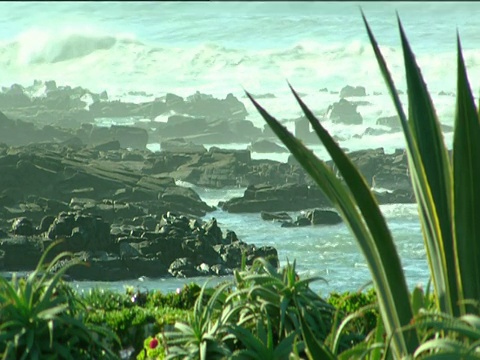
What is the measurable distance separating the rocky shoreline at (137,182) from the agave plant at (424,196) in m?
23.1

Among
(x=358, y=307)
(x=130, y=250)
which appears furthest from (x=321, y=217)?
(x=358, y=307)

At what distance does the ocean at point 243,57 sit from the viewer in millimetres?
44969

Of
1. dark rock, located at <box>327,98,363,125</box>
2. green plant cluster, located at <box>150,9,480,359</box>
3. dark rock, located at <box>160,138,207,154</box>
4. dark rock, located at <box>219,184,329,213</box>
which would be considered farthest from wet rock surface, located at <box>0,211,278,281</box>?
green plant cluster, located at <box>150,9,480,359</box>

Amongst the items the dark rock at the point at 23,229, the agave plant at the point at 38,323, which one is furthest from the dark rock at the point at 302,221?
the agave plant at the point at 38,323

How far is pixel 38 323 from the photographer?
3.09m

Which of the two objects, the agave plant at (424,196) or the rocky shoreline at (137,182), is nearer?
the agave plant at (424,196)

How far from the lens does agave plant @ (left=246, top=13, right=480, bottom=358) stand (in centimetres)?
228

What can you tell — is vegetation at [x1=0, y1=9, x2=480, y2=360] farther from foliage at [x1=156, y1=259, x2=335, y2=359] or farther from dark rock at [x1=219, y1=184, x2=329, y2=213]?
dark rock at [x1=219, y1=184, x2=329, y2=213]

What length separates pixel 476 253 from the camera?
7.89 feet

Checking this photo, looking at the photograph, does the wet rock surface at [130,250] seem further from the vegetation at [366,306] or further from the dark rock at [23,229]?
the vegetation at [366,306]

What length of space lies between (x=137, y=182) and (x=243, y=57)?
11895 millimetres

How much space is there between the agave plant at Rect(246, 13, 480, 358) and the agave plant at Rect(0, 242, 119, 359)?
0.98m

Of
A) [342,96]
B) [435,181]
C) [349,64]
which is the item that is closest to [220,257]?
[342,96]

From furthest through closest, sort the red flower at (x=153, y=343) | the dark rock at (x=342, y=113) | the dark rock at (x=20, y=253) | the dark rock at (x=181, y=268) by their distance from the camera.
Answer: the dark rock at (x=342, y=113) → the dark rock at (x=20, y=253) → the dark rock at (x=181, y=268) → the red flower at (x=153, y=343)
